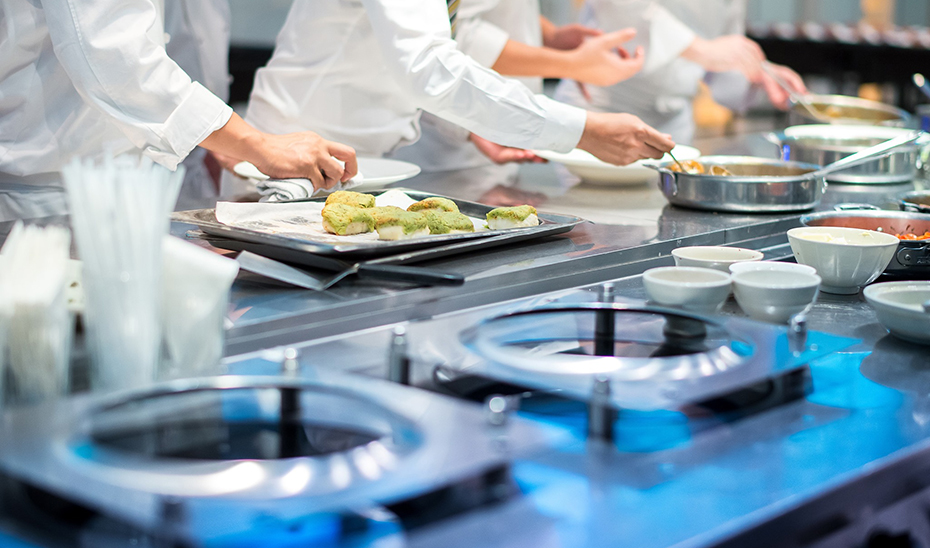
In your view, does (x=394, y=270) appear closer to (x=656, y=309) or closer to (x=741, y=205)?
(x=656, y=309)

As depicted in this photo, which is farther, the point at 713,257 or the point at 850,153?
the point at 850,153

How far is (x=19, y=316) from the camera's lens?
807 mm

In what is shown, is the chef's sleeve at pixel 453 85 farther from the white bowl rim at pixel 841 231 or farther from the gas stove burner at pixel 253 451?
the gas stove burner at pixel 253 451

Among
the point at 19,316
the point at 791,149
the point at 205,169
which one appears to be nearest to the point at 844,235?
the point at 791,149

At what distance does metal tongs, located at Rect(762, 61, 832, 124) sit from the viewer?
115 inches

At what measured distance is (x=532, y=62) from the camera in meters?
2.49

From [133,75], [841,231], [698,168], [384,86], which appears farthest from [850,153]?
[133,75]

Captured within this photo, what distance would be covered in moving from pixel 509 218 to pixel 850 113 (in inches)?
75.4

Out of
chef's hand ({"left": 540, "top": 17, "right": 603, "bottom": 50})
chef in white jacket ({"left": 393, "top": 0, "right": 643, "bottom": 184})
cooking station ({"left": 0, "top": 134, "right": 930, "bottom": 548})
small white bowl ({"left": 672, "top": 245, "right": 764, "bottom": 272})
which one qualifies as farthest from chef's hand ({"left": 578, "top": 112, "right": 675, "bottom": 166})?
chef's hand ({"left": 540, "top": 17, "right": 603, "bottom": 50})

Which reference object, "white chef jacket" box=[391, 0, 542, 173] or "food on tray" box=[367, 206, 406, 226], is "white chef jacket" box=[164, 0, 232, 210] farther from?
"food on tray" box=[367, 206, 406, 226]

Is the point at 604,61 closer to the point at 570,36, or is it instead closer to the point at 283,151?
the point at 570,36

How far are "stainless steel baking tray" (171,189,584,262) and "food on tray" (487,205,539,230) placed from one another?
23mm

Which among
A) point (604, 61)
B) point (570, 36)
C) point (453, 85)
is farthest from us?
point (570, 36)

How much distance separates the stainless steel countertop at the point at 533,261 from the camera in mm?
1117
